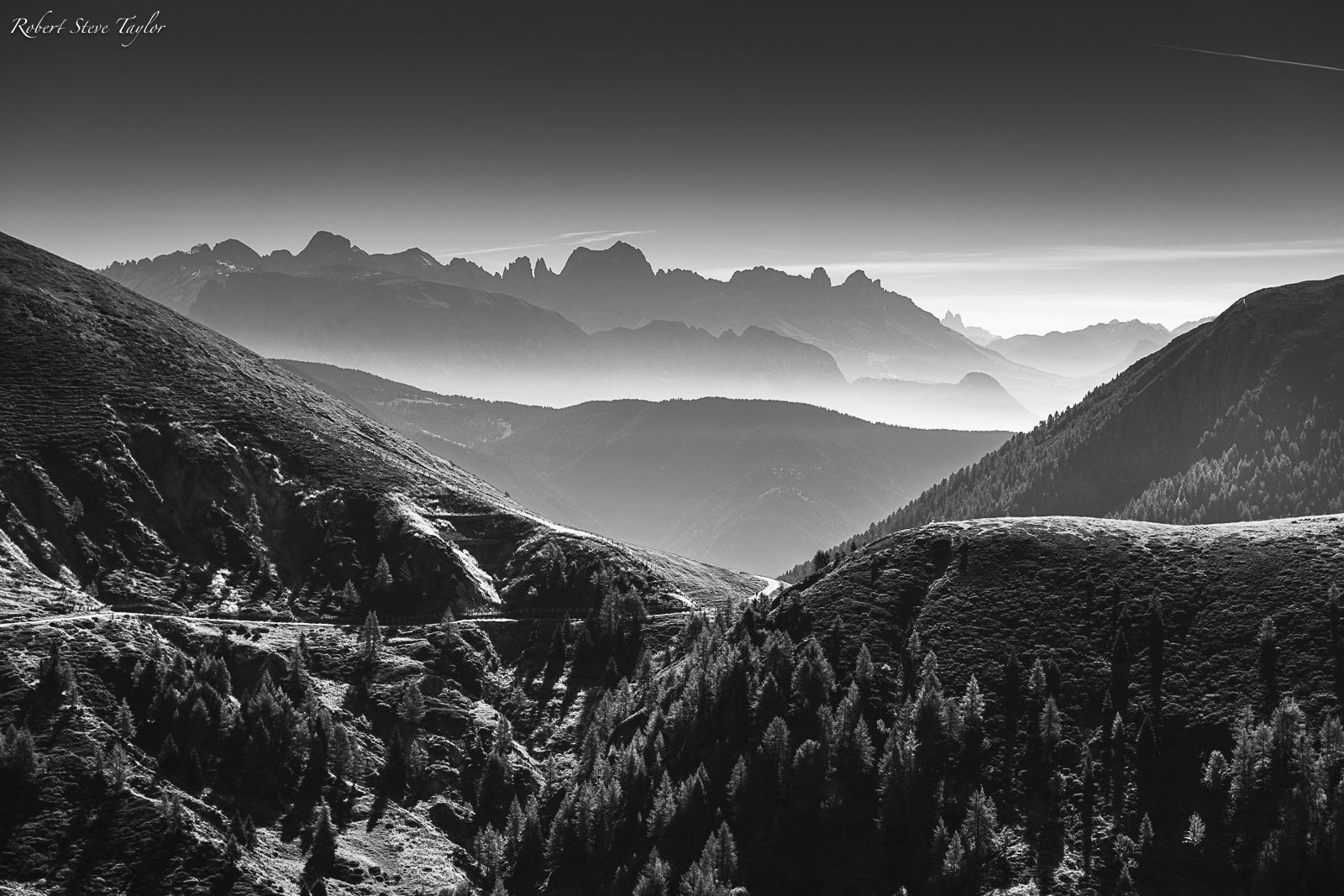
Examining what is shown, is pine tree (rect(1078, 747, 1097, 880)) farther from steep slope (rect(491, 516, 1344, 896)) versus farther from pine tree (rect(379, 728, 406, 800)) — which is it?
pine tree (rect(379, 728, 406, 800))

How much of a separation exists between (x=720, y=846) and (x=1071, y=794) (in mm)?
49393

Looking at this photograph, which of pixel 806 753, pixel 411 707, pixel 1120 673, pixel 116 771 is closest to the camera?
pixel 116 771

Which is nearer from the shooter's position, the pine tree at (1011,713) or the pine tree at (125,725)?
the pine tree at (1011,713)

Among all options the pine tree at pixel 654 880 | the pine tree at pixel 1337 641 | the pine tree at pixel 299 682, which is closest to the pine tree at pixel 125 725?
the pine tree at pixel 299 682

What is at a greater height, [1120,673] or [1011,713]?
[1120,673]

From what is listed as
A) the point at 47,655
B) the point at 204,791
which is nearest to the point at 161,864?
the point at 204,791

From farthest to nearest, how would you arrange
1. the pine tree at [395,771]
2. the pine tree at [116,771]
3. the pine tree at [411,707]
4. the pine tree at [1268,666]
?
the pine tree at [411,707] < the pine tree at [395,771] < the pine tree at [116,771] < the pine tree at [1268,666]

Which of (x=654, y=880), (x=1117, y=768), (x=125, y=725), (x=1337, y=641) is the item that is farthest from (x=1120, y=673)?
(x=125, y=725)

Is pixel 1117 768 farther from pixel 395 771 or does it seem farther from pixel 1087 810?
pixel 395 771

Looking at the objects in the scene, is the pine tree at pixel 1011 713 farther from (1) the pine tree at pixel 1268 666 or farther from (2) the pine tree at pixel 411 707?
(2) the pine tree at pixel 411 707

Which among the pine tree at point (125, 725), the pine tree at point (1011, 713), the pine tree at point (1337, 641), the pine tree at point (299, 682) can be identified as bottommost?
the pine tree at point (125, 725)

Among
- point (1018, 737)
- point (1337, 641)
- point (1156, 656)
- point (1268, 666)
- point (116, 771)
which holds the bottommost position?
point (116, 771)

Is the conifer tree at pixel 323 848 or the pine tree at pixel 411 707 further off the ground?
the pine tree at pixel 411 707

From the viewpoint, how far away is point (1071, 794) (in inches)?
5645
